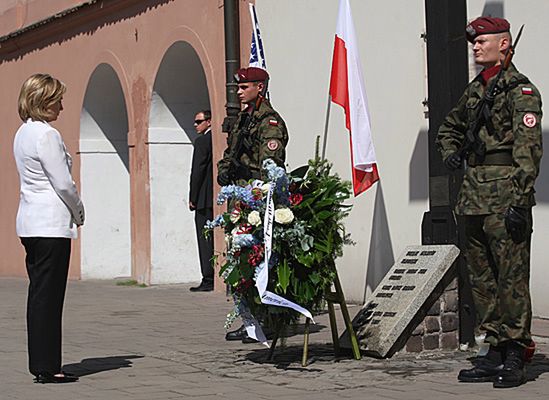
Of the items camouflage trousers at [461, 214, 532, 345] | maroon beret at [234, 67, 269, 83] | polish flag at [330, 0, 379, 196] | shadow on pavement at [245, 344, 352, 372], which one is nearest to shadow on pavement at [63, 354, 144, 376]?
shadow on pavement at [245, 344, 352, 372]

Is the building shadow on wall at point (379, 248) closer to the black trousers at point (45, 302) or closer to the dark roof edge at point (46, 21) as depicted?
the black trousers at point (45, 302)

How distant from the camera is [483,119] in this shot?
7359 millimetres

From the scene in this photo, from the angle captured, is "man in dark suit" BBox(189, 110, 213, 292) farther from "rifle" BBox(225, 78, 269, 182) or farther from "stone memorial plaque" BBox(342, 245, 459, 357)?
"stone memorial plaque" BBox(342, 245, 459, 357)

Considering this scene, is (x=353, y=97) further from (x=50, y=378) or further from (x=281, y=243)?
(x=50, y=378)

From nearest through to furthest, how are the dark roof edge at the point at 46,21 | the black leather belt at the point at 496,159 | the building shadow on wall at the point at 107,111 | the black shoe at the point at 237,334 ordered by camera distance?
1. the black leather belt at the point at 496,159
2. the black shoe at the point at 237,334
3. the dark roof edge at the point at 46,21
4. the building shadow on wall at the point at 107,111

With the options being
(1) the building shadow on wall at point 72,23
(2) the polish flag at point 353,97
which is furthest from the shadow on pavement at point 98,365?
(1) the building shadow on wall at point 72,23

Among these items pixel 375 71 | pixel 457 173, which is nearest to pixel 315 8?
pixel 375 71

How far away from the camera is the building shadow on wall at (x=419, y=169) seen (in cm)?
1141

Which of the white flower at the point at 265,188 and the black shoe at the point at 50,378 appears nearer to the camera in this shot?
the black shoe at the point at 50,378

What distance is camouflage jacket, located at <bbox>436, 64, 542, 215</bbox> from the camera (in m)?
7.05

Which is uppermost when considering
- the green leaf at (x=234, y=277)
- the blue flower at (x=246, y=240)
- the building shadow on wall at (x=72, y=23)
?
the building shadow on wall at (x=72, y=23)

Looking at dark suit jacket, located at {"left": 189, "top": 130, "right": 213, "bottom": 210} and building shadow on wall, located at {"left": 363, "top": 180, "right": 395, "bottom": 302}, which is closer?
building shadow on wall, located at {"left": 363, "top": 180, "right": 395, "bottom": 302}

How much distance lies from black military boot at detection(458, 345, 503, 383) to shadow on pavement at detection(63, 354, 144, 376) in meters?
2.37

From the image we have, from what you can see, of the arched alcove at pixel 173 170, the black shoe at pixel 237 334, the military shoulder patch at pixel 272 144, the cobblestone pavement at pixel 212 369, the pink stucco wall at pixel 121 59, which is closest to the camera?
the cobblestone pavement at pixel 212 369
